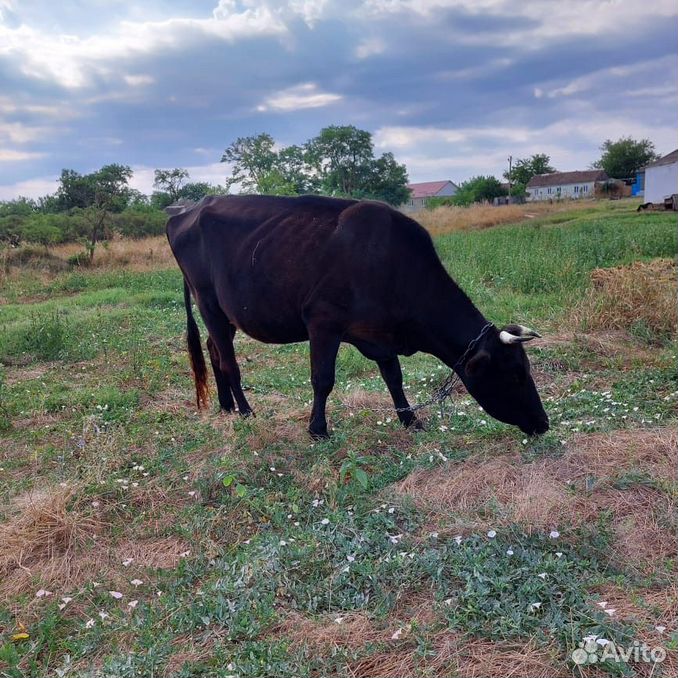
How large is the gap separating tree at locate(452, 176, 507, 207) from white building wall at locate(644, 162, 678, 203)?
22.4m

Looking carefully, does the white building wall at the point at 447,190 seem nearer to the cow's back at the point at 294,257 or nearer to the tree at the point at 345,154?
the tree at the point at 345,154

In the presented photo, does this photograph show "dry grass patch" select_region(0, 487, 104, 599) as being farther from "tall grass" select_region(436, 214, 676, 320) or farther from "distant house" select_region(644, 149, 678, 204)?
"distant house" select_region(644, 149, 678, 204)

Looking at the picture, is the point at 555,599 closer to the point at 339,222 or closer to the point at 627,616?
the point at 627,616

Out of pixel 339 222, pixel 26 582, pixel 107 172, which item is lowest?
pixel 26 582

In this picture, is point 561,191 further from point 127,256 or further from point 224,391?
point 224,391

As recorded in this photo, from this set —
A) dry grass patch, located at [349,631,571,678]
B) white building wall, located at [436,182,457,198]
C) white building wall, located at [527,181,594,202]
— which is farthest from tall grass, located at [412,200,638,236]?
white building wall, located at [436,182,457,198]

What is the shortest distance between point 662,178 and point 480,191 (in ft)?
85.3

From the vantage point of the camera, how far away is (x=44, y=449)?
543 centimetres

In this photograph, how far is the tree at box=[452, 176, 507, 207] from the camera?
62219 millimetres

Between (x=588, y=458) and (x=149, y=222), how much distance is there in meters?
28.9

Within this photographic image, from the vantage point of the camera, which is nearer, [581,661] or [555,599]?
[581,661]

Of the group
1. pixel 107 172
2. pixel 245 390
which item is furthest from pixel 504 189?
pixel 245 390

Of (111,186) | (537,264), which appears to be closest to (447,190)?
(111,186)

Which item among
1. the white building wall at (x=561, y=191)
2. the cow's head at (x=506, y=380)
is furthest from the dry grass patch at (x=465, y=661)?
the white building wall at (x=561, y=191)
